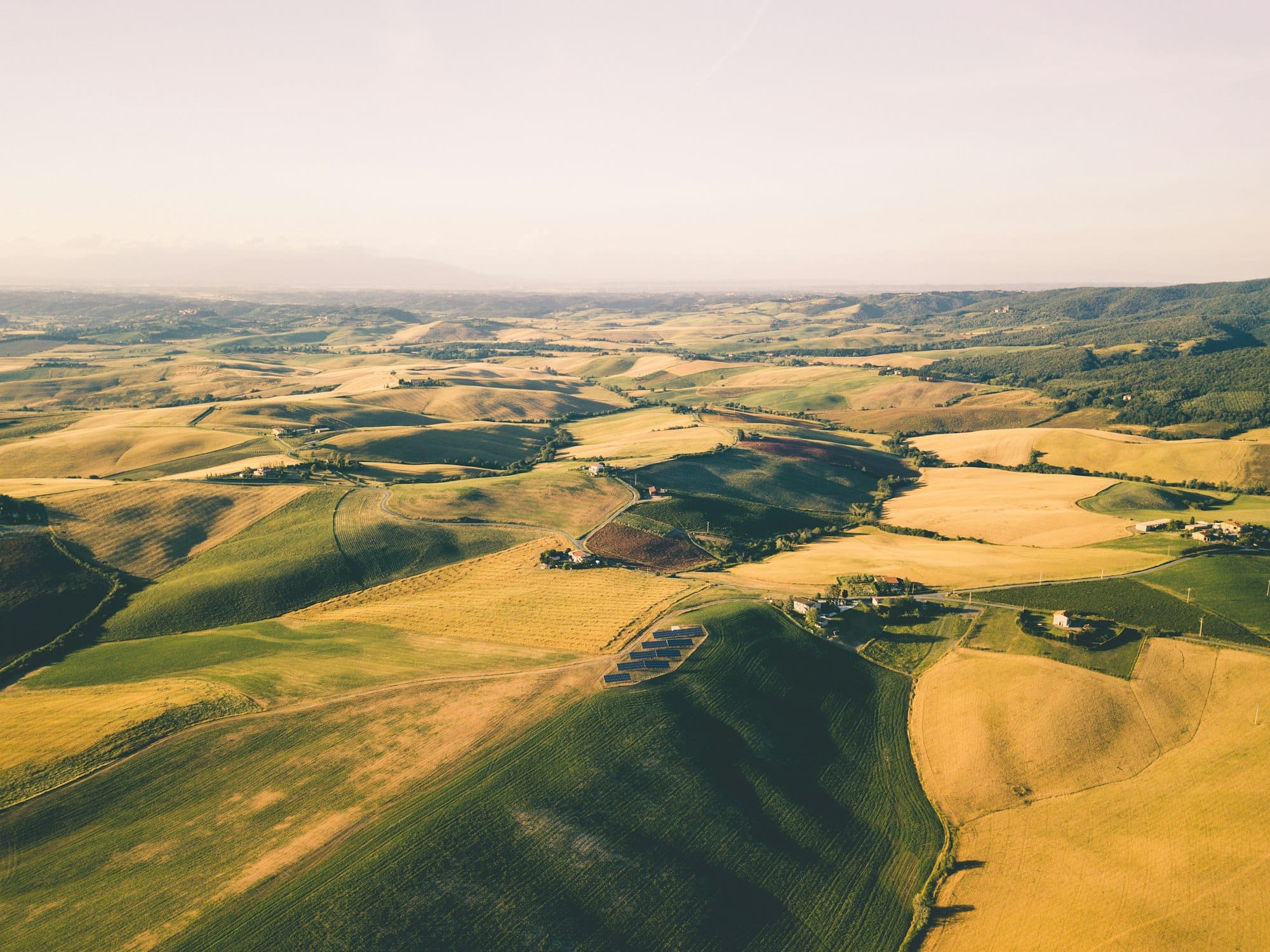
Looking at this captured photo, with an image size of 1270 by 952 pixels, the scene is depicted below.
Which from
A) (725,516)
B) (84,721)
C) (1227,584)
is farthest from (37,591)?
(1227,584)

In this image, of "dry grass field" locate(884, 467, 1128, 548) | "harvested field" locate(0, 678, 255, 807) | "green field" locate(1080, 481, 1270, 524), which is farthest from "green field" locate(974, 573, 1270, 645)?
"harvested field" locate(0, 678, 255, 807)

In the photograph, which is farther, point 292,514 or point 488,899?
point 292,514

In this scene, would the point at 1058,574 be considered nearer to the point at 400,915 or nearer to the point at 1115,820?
the point at 1115,820

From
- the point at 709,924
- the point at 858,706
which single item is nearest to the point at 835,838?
the point at 709,924

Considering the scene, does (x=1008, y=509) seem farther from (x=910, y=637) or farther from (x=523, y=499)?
(x=523, y=499)

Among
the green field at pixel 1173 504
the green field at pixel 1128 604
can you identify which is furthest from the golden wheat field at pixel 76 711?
the green field at pixel 1173 504

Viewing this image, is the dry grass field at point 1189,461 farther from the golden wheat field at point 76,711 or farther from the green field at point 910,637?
the golden wheat field at point 76,711
